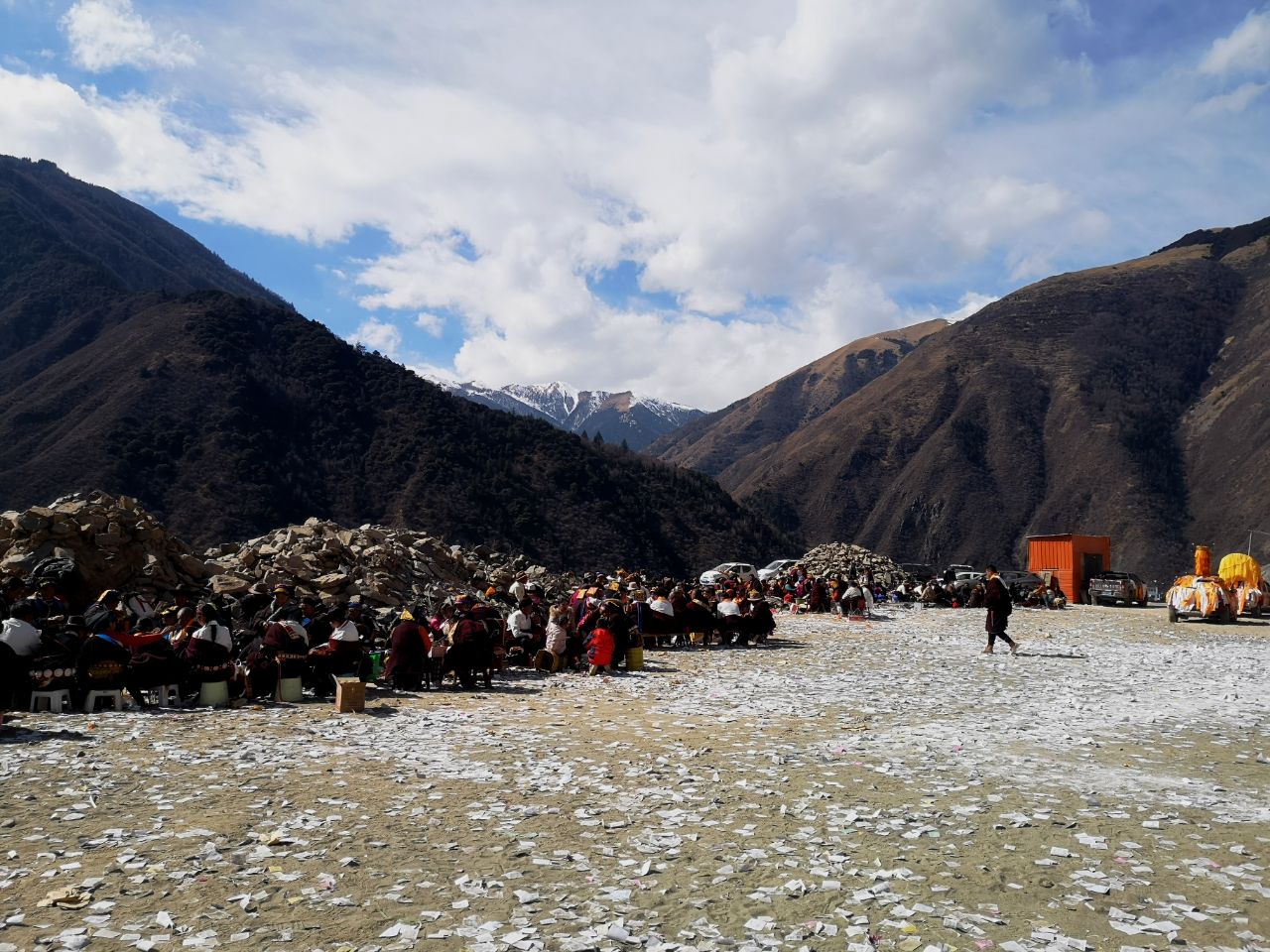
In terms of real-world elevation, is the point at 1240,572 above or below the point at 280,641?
above

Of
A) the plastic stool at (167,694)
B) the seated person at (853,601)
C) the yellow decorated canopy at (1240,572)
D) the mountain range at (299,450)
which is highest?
the mountain range at (299,450)

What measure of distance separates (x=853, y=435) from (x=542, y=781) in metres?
Result: 122

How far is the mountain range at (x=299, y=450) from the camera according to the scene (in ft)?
208

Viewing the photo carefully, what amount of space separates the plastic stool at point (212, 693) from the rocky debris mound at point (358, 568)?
7.59 metres

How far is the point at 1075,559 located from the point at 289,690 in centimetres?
3854

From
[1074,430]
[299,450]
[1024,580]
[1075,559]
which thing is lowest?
[1024,580]

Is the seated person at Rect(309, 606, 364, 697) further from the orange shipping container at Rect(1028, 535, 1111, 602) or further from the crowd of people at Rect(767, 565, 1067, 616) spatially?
the orange shipping container at Rect(1028, 535, 1111, 602)

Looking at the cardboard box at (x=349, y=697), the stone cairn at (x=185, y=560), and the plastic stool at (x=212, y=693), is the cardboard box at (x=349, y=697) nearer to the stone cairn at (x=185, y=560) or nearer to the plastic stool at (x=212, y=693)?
the plastic stool at (x=212, y=693)

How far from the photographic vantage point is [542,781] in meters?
9.05

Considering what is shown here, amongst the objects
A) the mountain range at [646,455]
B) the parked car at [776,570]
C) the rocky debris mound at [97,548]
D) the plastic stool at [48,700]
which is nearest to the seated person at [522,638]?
the rocky debris mound at [97,548]

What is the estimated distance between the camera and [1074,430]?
107 m

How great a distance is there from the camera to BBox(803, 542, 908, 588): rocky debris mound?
47219 mm

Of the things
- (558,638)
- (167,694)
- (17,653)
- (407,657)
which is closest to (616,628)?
(558,638)

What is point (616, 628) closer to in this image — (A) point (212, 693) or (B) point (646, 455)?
(A) point (212, 693)
